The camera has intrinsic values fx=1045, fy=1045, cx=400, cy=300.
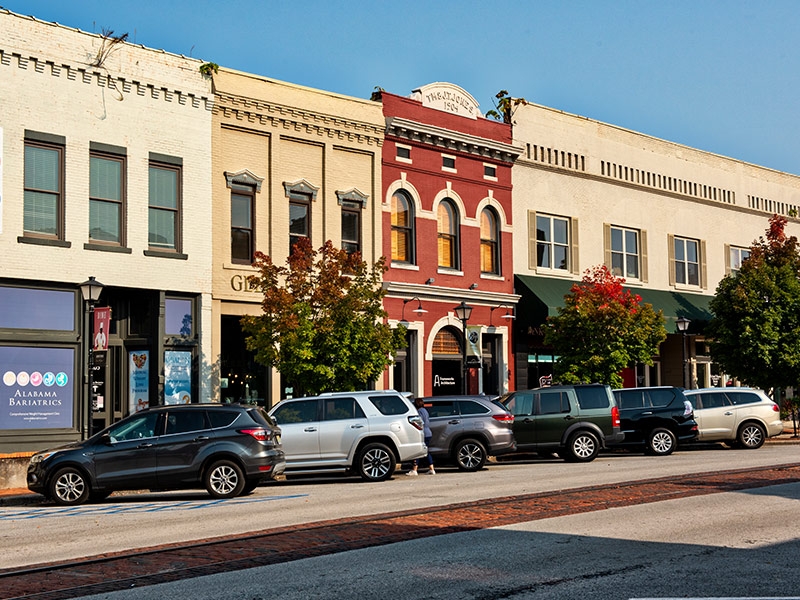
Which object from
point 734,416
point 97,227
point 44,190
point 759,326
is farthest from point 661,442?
point 44,190

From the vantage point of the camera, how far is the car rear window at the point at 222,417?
18.5m

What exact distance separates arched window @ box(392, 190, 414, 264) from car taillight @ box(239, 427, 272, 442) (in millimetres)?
14380

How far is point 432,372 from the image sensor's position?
1307 inches

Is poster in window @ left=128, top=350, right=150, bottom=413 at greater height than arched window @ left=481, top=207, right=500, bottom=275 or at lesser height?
lesser

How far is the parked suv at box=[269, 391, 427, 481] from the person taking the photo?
68.7 feet

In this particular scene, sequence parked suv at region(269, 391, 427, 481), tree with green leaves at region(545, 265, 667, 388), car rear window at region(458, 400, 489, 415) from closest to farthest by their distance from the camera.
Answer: parked suv at region(269, 391, 427, 481) < car rear window at region(458, 400, 489, 415) < tree with green leaves at region(545, 265, 667, 388)

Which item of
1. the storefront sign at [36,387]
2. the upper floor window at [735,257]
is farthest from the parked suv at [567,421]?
the upper floor window at [735,257]

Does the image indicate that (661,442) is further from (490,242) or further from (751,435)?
(490,242)

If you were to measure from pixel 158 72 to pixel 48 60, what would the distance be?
2999 mm

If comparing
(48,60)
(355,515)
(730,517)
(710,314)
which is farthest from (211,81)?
(710,314)

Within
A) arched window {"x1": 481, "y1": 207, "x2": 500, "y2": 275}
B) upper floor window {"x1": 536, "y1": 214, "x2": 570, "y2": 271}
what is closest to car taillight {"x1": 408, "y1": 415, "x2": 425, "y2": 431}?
arched window {"x1": 481, "y1": 207, "x2": 500, "y2": 275}

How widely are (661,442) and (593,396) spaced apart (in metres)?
2.94

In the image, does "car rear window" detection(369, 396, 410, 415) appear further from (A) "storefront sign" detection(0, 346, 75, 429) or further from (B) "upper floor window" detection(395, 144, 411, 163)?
(B) "upper floor window" detection(395, 144, 411, 163)

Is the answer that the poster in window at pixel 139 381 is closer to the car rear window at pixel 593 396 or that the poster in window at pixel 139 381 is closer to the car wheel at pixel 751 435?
the car rear window at pixel 593 396
